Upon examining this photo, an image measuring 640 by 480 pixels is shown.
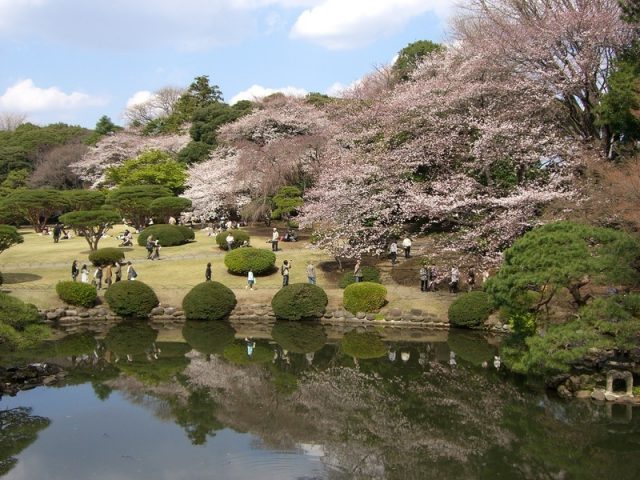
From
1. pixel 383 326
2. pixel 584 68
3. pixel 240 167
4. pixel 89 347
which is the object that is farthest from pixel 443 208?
pixel 240 167

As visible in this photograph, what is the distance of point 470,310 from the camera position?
25.0 meters

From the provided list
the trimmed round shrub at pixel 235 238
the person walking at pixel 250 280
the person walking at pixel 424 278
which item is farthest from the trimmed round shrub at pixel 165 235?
the person walking at pixel 424 278

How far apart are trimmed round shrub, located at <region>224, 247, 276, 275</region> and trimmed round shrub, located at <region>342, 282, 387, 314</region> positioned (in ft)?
20.3

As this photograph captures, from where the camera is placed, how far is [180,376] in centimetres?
1920

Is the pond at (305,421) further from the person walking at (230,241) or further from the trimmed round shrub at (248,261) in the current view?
the person walking at (230,241)

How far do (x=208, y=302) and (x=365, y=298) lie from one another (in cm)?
684

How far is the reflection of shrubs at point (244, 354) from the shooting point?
69.5 ft

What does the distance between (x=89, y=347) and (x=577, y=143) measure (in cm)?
2042

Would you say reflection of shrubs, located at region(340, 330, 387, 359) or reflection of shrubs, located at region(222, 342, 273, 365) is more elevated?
reflection of shrubs, located at region(340, 330, 387, 359)

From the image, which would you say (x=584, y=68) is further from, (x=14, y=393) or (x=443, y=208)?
(x=14, y=393)

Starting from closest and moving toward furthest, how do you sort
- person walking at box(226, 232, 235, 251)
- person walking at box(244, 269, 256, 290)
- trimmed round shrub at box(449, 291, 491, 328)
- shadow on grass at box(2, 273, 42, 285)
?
trimmed round shrub at box(449, 291, 491, 328)
person walking at box(244, 269, 256, 290)
shadow on grass at box(2, 273, 42, 285)
person walking at box(226, 232, 235, 251)

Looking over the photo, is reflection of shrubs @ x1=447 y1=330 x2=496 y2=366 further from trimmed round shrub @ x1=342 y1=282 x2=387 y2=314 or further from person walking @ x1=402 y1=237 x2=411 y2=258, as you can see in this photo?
person walking @ x1=402 y1=237 x2=411 y2=258

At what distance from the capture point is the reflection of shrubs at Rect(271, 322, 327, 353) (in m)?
23.2

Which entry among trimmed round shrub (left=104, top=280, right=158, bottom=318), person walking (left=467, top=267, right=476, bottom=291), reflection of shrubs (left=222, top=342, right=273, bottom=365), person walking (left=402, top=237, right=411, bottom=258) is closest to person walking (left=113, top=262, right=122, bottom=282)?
trimmed round shrub (left=104, top=280, right=158, bottom=318)
